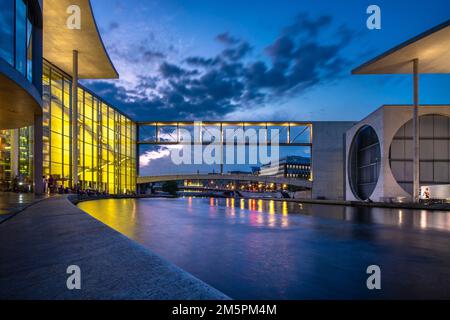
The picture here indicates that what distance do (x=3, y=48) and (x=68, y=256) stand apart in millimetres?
12385

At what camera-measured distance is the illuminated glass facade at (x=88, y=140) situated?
3098 cm

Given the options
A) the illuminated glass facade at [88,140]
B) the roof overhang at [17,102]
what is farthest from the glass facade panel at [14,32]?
the illuminated glass facade at [88,140]

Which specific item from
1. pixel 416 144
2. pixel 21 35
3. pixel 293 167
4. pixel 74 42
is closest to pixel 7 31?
pixel 21 35

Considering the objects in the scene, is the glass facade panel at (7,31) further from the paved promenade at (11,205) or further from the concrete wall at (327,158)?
the concrete wall at (327,158)

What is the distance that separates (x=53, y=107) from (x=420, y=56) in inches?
1424

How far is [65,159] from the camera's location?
34.1 metres

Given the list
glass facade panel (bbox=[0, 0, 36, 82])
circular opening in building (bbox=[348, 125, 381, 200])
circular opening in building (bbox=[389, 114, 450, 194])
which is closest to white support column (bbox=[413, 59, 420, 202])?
circular opening in building (bbox=[389, 114, 450, 194])

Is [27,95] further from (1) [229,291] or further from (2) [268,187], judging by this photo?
(2) [268,187]

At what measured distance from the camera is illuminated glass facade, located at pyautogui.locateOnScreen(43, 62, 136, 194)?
3098 centimetres

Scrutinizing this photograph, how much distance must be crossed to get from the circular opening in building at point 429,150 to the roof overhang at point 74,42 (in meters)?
33.0

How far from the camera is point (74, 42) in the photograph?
2958 cm

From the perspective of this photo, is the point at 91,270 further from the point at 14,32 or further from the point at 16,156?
the point at 16,156
